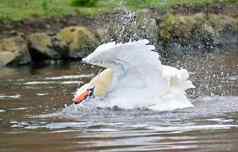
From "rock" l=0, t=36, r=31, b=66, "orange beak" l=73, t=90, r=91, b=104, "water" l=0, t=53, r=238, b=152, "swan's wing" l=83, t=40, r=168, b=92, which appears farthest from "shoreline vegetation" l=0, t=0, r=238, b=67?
"swan's wing" l=83, t=40, r=168, b=92

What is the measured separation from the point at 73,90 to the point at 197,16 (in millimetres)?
17168

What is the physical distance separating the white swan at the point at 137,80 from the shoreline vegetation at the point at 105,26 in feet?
44.5

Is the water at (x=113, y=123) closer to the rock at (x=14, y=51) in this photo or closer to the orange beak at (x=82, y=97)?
the orange beak at (x=82, y=97)

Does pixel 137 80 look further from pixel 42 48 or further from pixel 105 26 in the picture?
pixel 105 26

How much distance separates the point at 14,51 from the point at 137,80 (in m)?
14.7

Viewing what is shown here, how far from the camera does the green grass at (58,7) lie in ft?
108

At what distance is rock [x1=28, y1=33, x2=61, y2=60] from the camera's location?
29.2m

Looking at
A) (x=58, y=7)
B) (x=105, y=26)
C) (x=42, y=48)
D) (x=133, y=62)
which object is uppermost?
(x=133, y=62)

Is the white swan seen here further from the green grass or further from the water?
the green grass

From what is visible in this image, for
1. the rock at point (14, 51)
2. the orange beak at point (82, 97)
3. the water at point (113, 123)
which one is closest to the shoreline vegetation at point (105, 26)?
the rock at point (14, 51)

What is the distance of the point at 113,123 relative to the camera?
12.4 metres

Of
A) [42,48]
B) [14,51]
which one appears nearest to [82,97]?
[14,51]

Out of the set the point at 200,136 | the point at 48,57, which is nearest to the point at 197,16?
the point at 48,57

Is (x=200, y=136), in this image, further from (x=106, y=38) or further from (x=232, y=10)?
(x=232, y=10)
